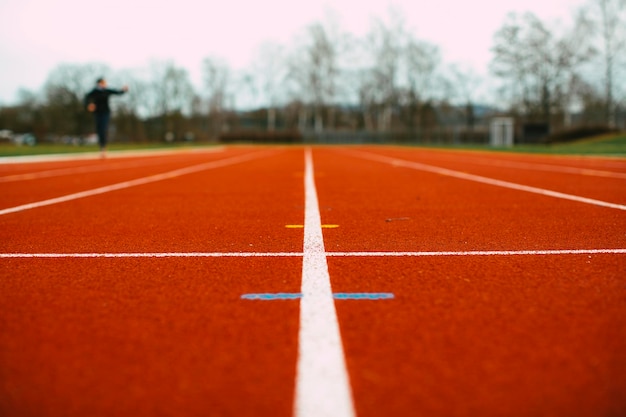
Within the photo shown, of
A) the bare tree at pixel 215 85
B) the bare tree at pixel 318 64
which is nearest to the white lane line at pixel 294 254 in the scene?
the bare tree at pixel 318 64

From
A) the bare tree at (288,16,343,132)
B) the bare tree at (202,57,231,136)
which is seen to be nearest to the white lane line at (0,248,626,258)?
the bare tree at (288,16,343,132)

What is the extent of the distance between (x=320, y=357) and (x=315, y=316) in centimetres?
38

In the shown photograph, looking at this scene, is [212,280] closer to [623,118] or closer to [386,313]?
[386,313]

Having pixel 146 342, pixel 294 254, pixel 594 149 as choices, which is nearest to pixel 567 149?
pixel 594 149

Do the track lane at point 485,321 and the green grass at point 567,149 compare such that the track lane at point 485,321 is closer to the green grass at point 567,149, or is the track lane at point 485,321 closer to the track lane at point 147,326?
the track lane at point 147,326

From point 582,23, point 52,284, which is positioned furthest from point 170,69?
point 52,284

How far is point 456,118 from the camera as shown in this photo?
221 feet

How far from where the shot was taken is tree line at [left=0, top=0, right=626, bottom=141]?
41.1 meters

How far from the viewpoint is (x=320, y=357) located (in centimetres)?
170

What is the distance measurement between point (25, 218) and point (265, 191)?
115 inches

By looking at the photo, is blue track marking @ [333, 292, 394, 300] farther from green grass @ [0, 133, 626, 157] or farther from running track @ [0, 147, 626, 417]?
green grass @ [0, 133, 626, 157]

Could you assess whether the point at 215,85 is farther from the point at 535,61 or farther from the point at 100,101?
the point at 100,101

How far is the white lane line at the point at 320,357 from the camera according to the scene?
1.40m

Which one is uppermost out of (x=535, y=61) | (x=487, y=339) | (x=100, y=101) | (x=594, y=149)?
(x=535, y=61)
